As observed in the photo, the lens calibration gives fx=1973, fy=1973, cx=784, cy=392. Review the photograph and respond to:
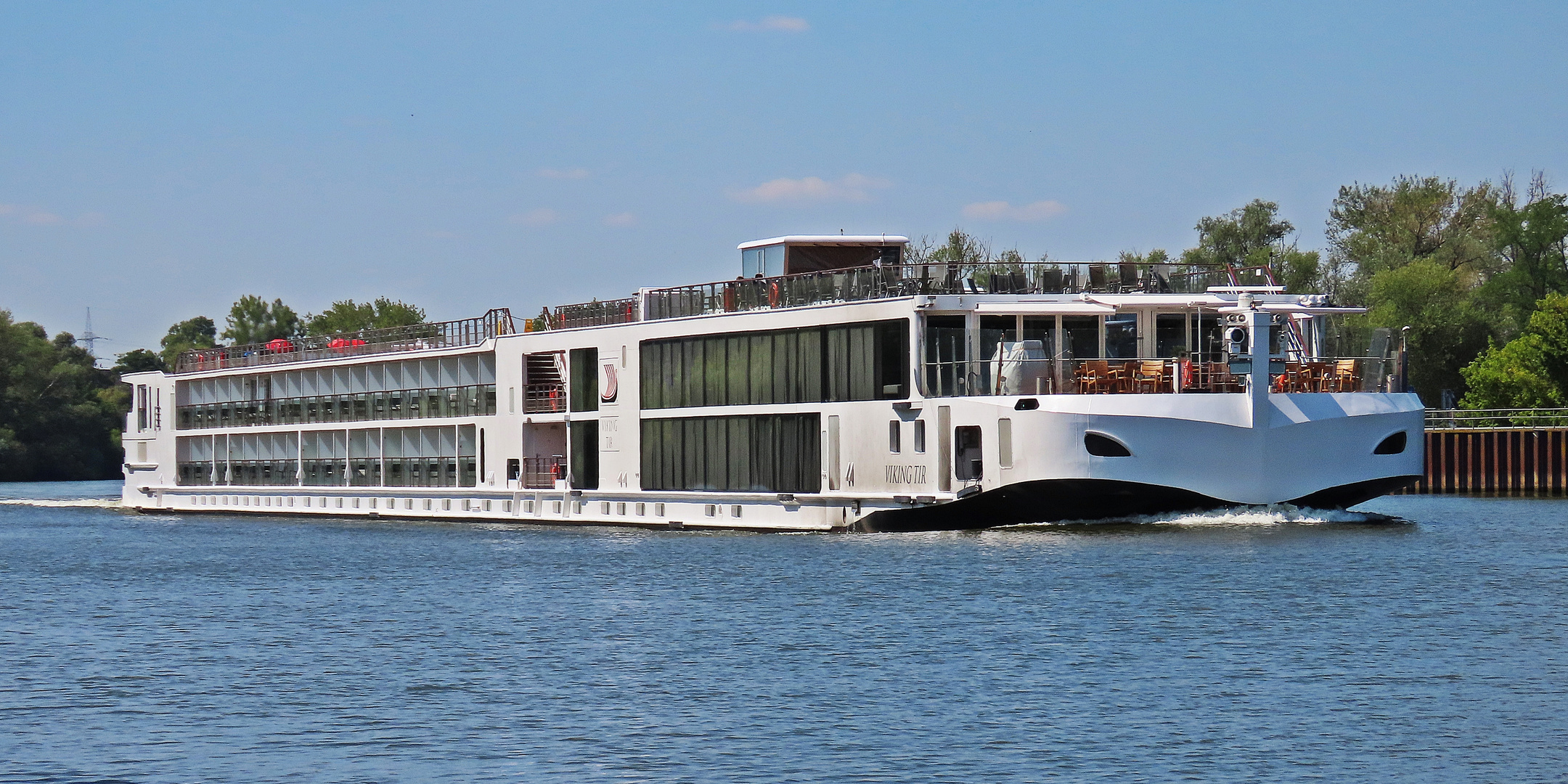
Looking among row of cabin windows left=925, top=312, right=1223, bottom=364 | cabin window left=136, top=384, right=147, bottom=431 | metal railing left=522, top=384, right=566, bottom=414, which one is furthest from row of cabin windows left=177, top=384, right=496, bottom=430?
row of cabin windows left=925, top=312, right=1223, bottom=364

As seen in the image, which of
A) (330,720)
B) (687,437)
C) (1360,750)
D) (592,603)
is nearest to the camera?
(1360,750)

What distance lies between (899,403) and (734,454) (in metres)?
7.24

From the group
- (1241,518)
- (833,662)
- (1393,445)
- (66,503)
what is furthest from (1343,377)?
(66,503)

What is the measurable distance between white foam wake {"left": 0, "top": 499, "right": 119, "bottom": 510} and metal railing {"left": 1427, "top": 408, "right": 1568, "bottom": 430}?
57.3 m

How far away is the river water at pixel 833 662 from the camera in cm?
2012

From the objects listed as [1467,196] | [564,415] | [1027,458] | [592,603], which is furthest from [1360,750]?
[1467,196]

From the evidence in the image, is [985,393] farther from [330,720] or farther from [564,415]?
[330,720]

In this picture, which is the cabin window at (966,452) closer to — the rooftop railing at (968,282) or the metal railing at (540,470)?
the rooftop railing at (968,282)

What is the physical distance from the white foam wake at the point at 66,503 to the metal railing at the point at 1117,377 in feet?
173

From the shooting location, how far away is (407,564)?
44375 millimetres

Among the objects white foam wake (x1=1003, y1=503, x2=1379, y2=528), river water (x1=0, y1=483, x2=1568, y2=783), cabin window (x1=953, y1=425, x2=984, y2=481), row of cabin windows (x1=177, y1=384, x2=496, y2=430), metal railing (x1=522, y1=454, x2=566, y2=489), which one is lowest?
river water (x1=0, y1=483, x2=1568, y2=783)

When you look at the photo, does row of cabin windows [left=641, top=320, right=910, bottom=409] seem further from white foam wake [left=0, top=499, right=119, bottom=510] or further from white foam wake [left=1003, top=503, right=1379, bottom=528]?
white foam wake [left=0, top=499, right=119, bottom=510]

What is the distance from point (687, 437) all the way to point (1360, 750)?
1335 inches

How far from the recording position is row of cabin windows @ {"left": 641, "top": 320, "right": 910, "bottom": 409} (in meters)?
45.8
